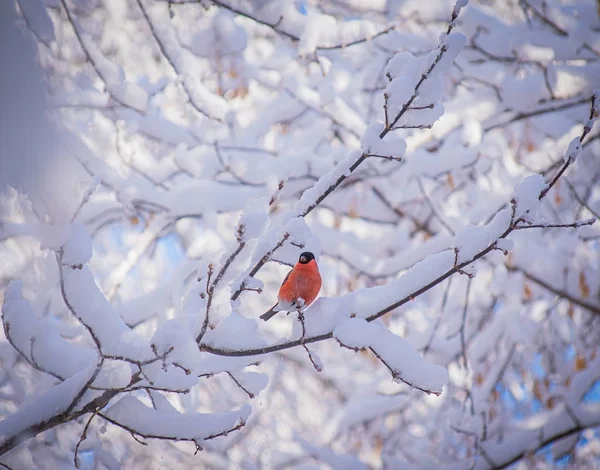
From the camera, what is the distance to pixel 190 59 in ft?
12.8

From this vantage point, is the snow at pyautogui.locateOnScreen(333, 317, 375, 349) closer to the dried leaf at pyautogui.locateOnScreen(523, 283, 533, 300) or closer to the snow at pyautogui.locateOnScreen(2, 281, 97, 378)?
the snow at pyautogui.locateOnScreen(2, 281, 97, 378)

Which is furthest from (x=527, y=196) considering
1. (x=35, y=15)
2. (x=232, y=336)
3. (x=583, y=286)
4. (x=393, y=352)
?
(x=35, y=15)

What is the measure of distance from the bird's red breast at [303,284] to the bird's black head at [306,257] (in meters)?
0.02

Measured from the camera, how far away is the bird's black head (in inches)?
69.7

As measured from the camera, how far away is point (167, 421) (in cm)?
162

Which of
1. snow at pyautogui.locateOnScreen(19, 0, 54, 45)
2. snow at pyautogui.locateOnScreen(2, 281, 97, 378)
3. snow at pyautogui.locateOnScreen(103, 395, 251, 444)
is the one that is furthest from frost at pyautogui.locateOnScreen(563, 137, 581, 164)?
snow at pyautogui.locateOnScreen(19, 0, 54, 45)

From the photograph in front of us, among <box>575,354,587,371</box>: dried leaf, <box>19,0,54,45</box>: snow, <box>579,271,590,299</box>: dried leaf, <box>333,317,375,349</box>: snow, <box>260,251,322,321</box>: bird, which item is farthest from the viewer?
<box>575,354,587,371</box>: dried leaf

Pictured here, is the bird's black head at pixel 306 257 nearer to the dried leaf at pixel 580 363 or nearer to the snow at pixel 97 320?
the snow at pixel 97 320

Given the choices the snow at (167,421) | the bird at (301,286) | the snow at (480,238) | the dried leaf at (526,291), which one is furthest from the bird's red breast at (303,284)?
the dried leaf at (526,291)

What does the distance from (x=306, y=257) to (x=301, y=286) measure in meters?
→ 0.11

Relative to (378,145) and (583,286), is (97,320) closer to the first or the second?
(378,145)

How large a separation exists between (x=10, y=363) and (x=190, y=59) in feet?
8.68

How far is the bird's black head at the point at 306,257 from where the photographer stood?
5.81 ft

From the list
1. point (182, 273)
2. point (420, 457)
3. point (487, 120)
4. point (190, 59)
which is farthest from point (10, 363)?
point (487, 120)
